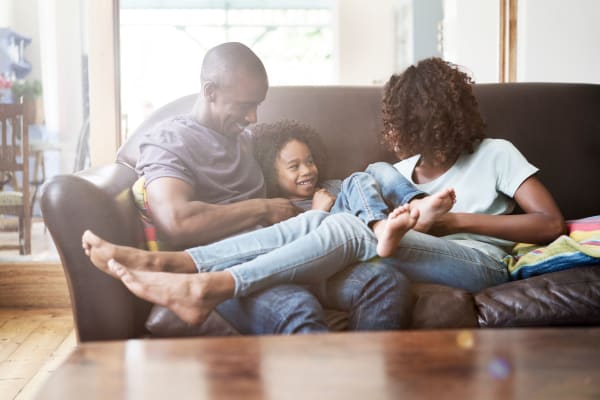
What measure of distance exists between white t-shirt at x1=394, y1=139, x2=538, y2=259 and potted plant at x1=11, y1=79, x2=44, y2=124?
144 centimetres

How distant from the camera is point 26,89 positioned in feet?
7.48

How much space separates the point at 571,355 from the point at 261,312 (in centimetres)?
51

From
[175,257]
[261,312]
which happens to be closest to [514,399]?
[261,312]

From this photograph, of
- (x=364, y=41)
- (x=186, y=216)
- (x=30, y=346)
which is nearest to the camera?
(x=186, y=216)

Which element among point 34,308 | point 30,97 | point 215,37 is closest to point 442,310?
point 215,37

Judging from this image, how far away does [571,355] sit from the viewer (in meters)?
0.77

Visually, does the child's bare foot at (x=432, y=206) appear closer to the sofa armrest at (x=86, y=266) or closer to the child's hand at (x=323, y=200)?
the child's hand at (x=323, y=200)

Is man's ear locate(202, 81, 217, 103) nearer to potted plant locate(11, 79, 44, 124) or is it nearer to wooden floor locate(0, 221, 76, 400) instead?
wooden floor locate(0, 221, 76, 400)

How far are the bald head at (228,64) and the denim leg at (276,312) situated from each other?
508mm

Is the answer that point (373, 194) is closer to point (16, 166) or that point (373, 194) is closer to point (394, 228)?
point (394, 228)

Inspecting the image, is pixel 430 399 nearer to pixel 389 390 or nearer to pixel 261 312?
pixel 389 390

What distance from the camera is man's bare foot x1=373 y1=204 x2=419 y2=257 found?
118 cm

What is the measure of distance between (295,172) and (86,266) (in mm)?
508

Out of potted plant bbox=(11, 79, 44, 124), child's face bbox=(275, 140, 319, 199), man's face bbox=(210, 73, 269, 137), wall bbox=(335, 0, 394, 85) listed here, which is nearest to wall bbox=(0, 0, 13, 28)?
potted plant bbox=(11, 79, 44, 124)
